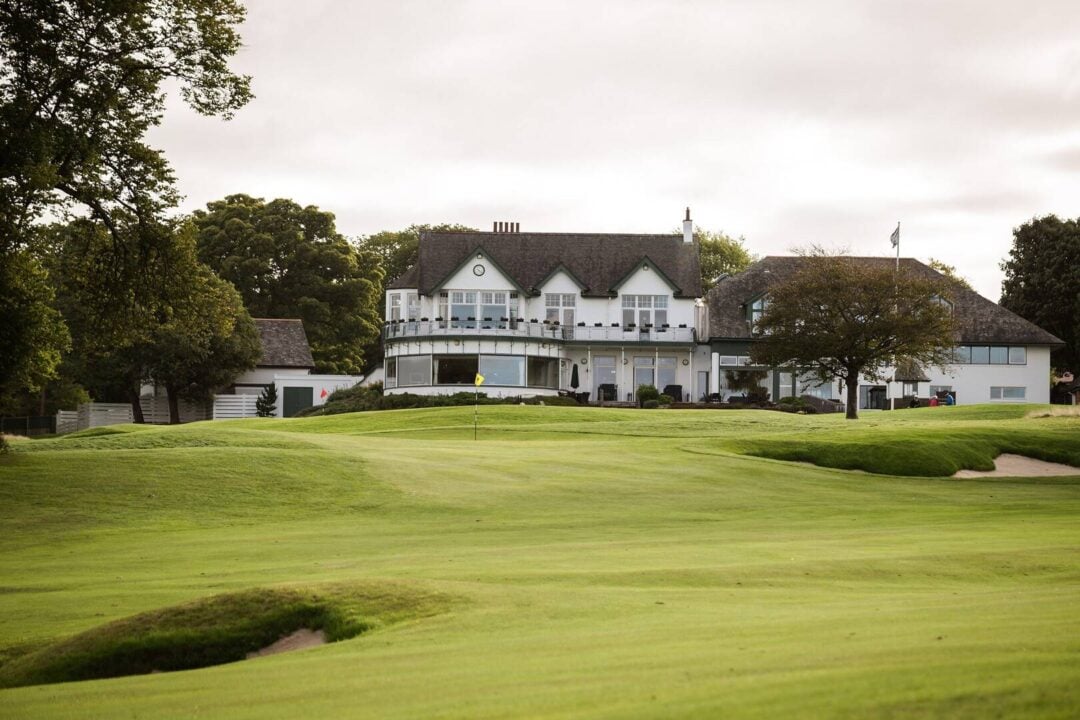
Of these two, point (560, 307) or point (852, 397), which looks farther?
point (560, 307)

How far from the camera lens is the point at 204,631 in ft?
40.8

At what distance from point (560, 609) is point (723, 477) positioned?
1947 cm

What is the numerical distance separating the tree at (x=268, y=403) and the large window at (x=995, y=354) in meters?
40.7

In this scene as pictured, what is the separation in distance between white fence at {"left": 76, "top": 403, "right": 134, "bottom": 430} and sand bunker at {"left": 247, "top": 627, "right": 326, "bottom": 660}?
212 feet

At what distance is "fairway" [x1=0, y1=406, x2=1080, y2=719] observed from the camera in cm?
802

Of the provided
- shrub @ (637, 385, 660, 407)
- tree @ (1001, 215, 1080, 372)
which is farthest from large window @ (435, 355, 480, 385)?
tree @ (1001, 215, 1080, 372)

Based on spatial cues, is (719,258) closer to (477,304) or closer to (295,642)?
(477,304)

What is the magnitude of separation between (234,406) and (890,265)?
129 feet

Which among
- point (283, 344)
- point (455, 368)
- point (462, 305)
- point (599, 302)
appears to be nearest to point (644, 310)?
point (599, 302)

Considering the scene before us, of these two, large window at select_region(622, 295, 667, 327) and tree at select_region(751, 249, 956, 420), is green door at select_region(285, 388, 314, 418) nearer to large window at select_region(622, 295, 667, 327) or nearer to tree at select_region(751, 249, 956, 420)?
large window at select_region(622, 295, 667, 327)

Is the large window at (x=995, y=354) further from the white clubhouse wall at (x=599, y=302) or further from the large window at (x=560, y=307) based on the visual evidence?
the large window at (x=560, y=307)

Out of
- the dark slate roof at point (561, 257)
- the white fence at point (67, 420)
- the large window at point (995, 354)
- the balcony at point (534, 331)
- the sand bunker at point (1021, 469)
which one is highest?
the dark slate roof at point (561, 257)

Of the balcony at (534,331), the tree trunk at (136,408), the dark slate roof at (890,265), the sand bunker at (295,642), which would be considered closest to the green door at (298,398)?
the balcony at (534,331)

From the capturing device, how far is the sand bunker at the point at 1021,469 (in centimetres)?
3474
